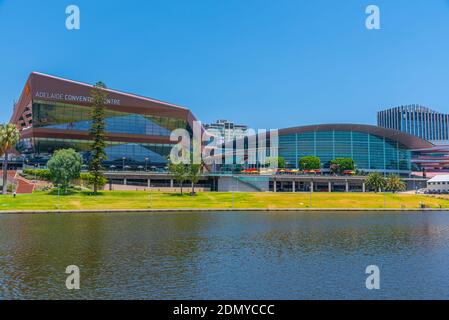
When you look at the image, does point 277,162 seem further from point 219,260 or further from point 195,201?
point 219,260

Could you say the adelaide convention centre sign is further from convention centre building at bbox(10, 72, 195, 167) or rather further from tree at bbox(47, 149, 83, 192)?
tree at bbox(47, 149, 83, 192)

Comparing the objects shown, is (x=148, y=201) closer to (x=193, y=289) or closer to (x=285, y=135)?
(x=193, y=289)

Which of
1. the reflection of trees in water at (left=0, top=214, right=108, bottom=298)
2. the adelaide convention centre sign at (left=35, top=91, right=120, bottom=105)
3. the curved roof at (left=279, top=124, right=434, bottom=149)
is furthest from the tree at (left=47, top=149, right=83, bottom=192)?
the curved roof at (left=279, top=124, right=434, bottom=149)

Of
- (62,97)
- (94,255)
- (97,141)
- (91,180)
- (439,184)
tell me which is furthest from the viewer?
(439,184)

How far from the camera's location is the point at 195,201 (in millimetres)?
82062

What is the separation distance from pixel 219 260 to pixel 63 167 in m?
61.4

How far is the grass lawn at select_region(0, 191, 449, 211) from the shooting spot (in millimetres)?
69250

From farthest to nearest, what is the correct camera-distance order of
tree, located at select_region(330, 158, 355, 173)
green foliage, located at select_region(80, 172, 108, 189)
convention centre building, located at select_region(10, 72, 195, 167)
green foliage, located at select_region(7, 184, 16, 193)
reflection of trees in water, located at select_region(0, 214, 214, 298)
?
tree, located at select_region(330, 158, 355, 173) < convention centre building, located at select_region(10, 72, 195, 167) < green foliage, located at select_region(80, 172, 108, 189) < green foliage, located at select_region(7, 184, 16, 193) < reflection of trees in water, located at select_region(0, 214, 214, 298)

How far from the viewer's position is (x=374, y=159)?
15412 cm

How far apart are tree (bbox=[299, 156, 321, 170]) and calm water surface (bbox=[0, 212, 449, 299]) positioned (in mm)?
95732

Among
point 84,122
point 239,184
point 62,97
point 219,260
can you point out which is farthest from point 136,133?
point 219,260

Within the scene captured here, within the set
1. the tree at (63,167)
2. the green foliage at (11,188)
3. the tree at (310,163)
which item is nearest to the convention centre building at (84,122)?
the green foliage at (11,188)

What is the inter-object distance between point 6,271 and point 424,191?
124 m

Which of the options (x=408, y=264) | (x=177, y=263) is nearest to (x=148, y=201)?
(x=177, y=263)
